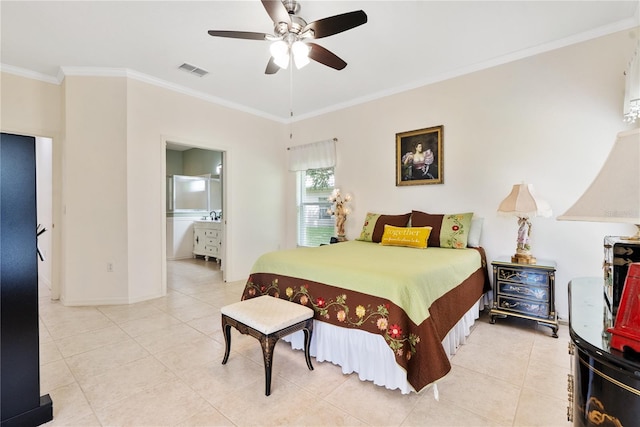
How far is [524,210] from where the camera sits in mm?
2699

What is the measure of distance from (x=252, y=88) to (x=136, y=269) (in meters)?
2.84

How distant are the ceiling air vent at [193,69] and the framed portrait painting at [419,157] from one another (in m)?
2.65

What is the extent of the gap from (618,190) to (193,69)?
13.0 ft

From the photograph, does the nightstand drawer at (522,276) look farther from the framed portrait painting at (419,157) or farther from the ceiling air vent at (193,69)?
the ceiling air vent at (193,69)

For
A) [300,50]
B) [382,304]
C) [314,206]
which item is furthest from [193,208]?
[382,304]

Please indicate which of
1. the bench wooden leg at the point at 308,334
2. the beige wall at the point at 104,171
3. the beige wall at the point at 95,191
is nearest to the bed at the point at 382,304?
the bench wooden leg at the point at 308,334

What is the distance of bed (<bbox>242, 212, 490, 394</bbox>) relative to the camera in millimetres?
1702

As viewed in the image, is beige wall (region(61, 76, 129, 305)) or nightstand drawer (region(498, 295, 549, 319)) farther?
beige wall (region(61, 76, 129, 305))

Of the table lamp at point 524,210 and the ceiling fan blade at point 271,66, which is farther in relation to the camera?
the table lamp at point 524,210

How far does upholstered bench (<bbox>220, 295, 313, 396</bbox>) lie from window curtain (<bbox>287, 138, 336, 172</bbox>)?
3004 mm

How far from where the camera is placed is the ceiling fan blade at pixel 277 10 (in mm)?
1855

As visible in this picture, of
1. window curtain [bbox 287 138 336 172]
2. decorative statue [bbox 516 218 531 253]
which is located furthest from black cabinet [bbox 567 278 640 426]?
window curtain [bbox 287 138 336 172]

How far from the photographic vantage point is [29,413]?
4.93 feet

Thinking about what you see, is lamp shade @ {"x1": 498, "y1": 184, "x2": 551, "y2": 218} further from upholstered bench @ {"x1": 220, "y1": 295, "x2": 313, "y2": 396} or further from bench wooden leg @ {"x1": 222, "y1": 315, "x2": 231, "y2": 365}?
bench wooden leg @ {"x1": 222, "y1": 315, "x2": 231, "y2": 365}
